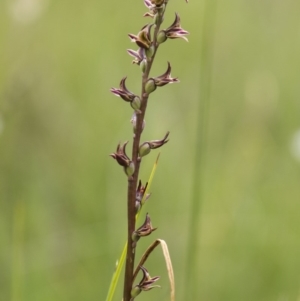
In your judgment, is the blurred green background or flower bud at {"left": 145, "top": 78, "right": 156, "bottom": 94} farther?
the blurred green background

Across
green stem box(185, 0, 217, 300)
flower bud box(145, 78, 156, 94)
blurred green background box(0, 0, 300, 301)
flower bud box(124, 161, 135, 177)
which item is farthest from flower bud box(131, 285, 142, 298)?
green stem box(185, 0, 217, 300)

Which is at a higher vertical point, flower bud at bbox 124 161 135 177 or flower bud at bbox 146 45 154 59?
flower bud at bbox 146 45 154 59

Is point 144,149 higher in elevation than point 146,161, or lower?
higher

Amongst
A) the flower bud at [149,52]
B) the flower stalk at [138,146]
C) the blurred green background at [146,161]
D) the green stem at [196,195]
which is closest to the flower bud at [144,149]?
the flower stalk at [138,146]

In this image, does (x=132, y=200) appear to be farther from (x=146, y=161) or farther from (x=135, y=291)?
(x=146, y=161)

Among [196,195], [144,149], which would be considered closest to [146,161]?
[196,195]

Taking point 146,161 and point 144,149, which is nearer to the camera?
point 144,149

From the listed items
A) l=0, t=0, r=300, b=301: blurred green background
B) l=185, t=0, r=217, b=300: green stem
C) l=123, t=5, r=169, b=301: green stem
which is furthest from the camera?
l=0, t=0, r=300, b=301: blurred green background

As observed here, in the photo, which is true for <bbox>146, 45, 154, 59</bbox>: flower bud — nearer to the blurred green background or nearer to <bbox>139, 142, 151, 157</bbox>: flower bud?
<bbox>139, 142, 151, 157</bbox>: flower bud
